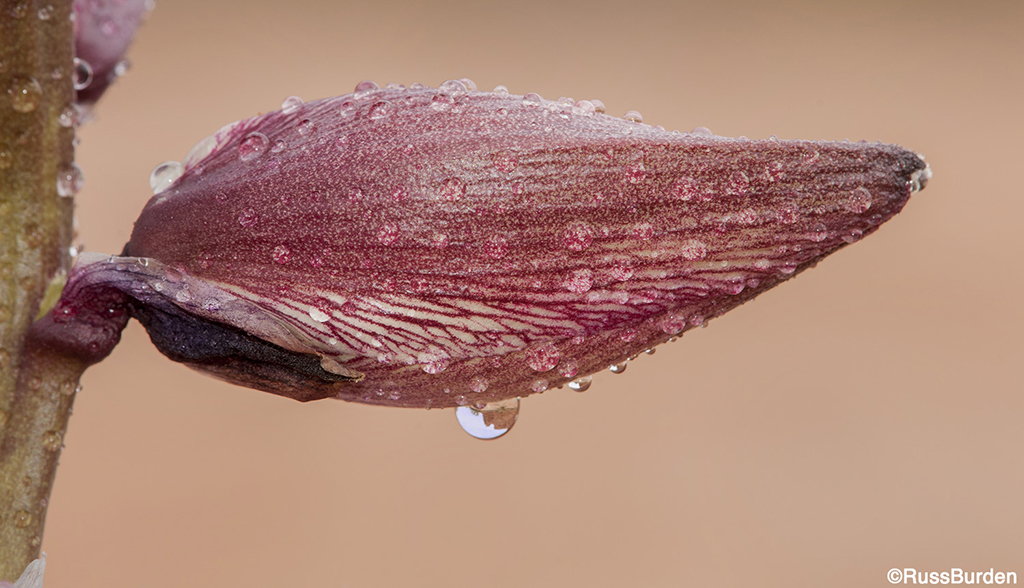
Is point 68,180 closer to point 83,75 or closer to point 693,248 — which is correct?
point 83,75

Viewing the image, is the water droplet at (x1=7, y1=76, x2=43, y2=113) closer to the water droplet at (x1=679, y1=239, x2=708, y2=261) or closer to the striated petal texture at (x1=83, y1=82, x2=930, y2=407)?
the striated petal texture at (x1=83, y1=82, x2=930, y2=407)

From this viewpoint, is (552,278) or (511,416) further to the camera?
(511,416)

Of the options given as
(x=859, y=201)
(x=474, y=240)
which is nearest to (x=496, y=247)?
(x=474, y=240)

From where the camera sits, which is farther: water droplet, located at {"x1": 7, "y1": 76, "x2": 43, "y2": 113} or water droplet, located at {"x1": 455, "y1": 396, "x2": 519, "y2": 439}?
water droplet, located at {"x1": 455, "y1": 396, "x2": 519, "y2": 439}

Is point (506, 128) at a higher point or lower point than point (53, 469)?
higher

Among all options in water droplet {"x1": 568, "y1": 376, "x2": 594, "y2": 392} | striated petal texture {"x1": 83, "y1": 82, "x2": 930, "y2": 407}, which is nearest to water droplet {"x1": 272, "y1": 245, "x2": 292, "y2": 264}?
striated petal texture {"x1": 83, "y1": 82, "x2": 930, "y2": 407}

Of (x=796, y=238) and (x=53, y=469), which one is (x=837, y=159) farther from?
(x=53, y=469)

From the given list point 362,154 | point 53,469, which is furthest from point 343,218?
point 53,469
